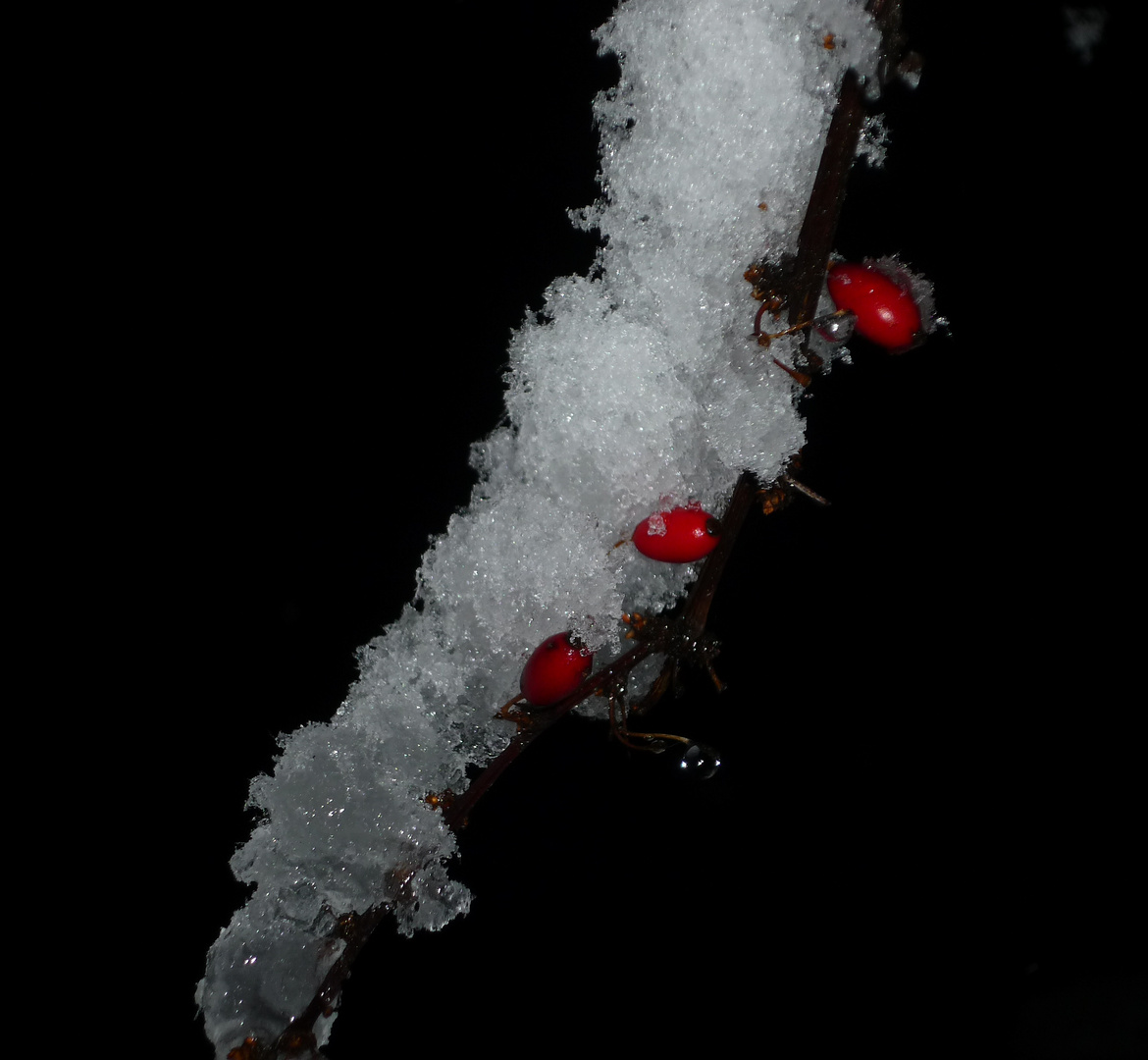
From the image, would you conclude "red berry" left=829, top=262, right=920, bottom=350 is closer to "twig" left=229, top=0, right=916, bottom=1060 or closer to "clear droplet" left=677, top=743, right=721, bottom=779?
"twig" left=229, top=0, right=916, bottom=1060

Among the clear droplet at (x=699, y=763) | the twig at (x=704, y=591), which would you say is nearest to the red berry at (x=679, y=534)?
the twig at (x=704, y=591)

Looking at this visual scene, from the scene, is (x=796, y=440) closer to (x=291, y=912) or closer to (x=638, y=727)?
(x=638, y=727)

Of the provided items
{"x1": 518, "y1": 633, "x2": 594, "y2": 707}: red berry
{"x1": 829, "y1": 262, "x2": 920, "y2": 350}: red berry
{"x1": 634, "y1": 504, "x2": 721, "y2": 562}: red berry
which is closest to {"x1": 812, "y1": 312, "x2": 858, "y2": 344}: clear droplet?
{"x1": 829, "y1": 262, "x2": 920, "y2": 350}: red berry

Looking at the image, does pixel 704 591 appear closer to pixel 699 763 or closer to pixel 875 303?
pixel 699 763

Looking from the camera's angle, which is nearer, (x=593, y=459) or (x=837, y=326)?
(x=837, y=326)

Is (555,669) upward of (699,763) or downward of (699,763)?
upward

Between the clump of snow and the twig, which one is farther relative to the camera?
the clump of snow

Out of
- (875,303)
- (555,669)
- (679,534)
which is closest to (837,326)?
(875,303)
